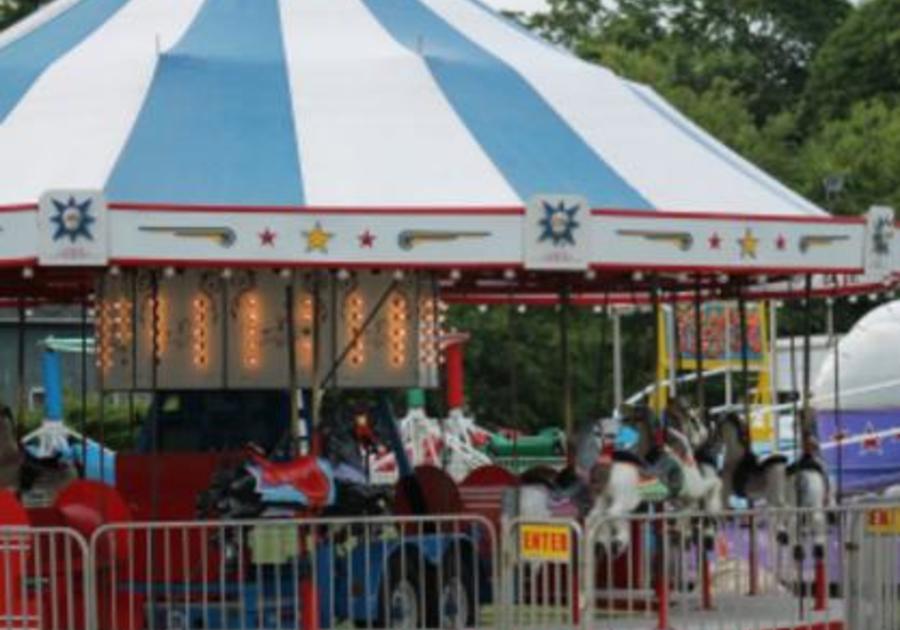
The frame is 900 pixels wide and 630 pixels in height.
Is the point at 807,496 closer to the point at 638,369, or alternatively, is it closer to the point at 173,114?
the point at 173,114

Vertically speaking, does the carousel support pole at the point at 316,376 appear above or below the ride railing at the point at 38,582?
above

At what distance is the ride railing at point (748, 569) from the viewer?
16.0 meters

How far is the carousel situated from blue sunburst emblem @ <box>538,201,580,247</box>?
17 millimetres

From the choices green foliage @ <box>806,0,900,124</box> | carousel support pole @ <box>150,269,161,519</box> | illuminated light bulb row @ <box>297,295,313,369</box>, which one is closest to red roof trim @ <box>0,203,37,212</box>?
carousel support pole @ <box>150,269,161,519</box>

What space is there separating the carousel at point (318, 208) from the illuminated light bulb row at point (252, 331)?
0.01 m

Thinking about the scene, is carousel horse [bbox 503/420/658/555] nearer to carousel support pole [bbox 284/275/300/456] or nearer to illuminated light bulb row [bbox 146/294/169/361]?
carousel support pole [bbox 284/275/300/456]

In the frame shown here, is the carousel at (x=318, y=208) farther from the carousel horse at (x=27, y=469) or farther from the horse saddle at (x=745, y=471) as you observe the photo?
the horse saddle at (x=745, y=471)

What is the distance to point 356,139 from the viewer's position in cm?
1656

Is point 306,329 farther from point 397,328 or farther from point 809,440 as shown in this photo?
point 809,440

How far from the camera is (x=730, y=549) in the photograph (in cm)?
1798

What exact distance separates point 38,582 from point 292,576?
1686mm

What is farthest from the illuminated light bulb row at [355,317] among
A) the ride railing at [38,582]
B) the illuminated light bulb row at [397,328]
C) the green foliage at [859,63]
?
the green foliage at [859,63]

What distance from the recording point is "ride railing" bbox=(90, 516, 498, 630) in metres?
15.5

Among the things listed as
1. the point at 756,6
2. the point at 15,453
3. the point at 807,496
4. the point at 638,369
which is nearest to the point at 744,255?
the point at 807,496
